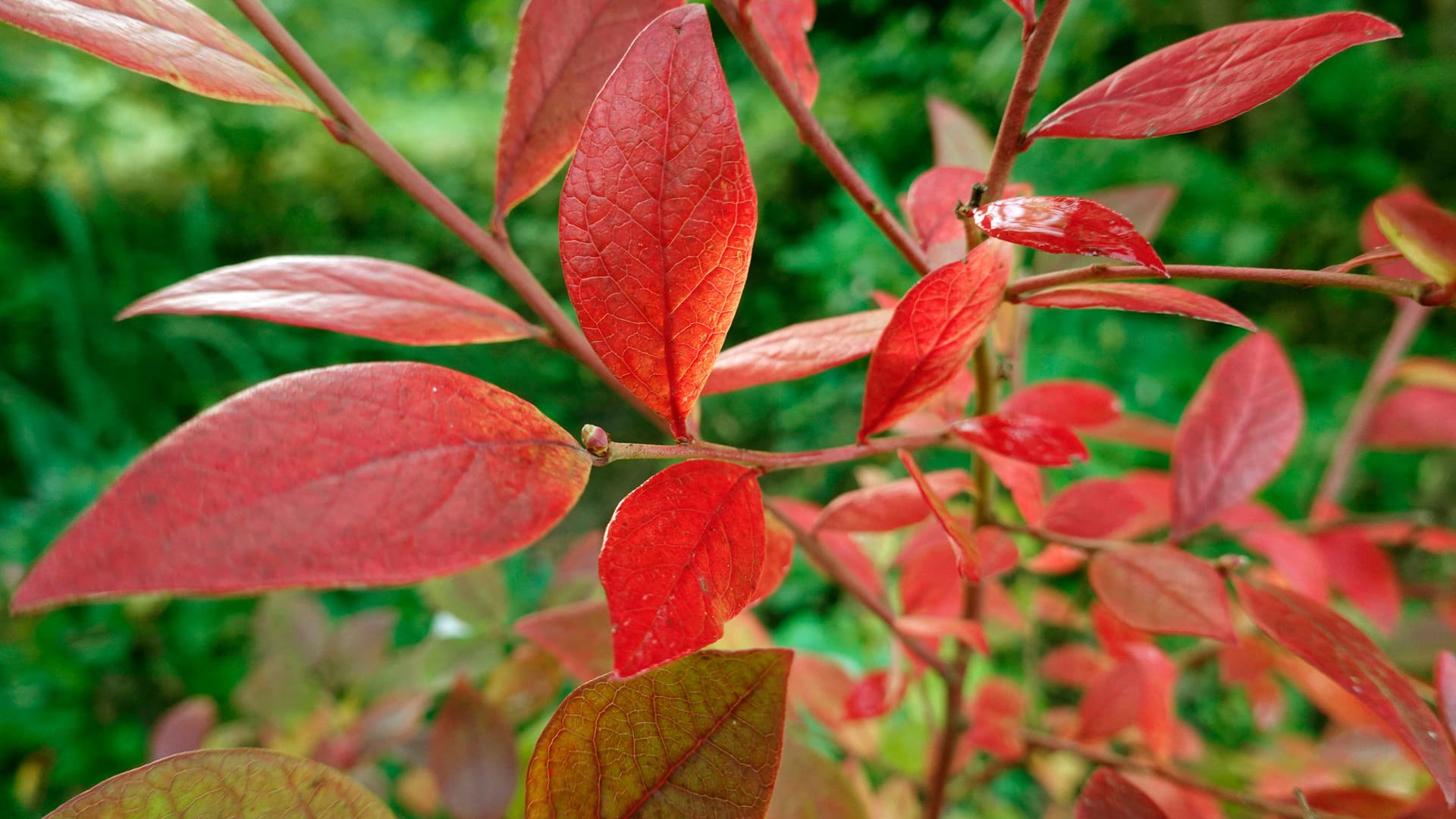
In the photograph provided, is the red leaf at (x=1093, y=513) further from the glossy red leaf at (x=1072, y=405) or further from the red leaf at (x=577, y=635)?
the red leaf at (x=577, y=635)

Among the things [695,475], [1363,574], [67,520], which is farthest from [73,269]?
[1363,574]

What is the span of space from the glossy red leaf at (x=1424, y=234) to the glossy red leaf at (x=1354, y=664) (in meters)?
0.12

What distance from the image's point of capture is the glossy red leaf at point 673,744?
201mm

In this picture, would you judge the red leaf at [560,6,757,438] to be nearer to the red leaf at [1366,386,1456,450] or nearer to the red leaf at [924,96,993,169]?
the red leaf at [924,96,993,169]

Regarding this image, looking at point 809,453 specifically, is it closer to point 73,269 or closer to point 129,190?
point 73,269

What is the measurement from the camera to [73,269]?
181 centimetres

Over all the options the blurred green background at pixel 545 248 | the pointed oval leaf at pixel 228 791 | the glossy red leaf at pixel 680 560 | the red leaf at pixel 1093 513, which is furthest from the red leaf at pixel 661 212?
the blurred green background at pixel 545 248

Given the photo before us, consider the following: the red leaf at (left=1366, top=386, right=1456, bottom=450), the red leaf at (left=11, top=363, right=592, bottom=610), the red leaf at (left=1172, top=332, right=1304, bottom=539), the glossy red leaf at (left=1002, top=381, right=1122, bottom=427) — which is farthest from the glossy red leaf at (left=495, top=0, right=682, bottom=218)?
the red leaf at (left=1366, top=386, right=1456, bottom=450)

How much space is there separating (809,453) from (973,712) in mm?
422

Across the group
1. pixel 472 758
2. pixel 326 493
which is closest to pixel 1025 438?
pixel 326 493

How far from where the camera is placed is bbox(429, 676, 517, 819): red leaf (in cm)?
40

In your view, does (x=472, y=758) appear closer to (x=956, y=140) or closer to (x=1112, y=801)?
(x=1112, y=801)

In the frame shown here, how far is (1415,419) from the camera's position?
1.97ft

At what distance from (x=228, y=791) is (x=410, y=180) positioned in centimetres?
20
